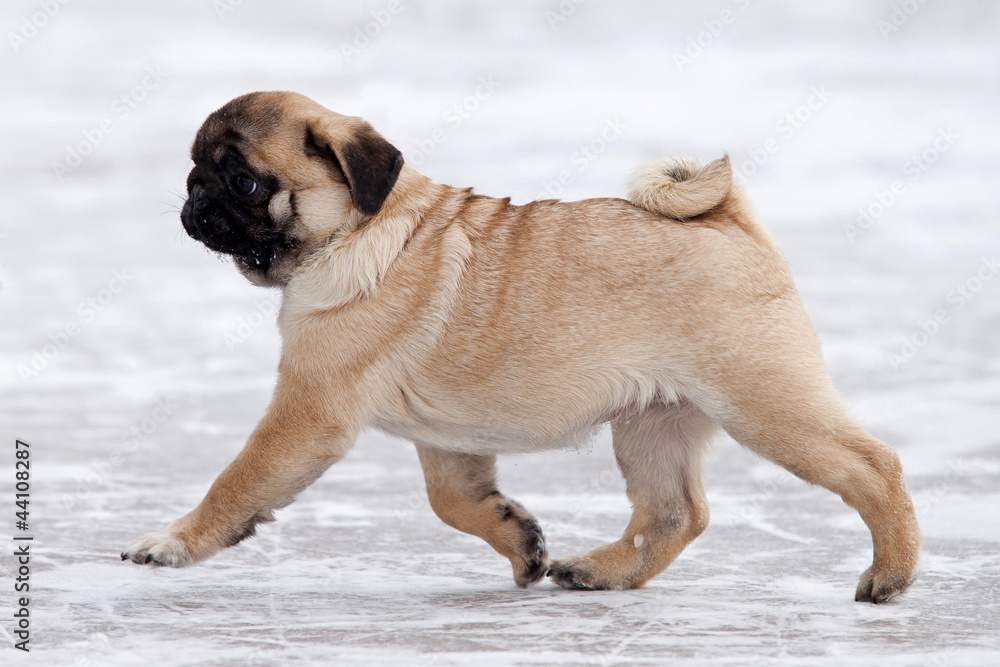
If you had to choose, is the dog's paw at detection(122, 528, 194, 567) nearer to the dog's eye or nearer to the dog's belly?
the dog's belly

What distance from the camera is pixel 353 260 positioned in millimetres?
4562

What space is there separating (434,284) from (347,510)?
2577mm

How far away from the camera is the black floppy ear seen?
14.6 ft

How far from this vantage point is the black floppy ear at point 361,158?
445cm

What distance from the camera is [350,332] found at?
4496 millimetres

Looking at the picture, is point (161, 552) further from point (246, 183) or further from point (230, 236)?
point (246, 183)

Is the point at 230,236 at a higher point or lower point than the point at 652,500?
higher

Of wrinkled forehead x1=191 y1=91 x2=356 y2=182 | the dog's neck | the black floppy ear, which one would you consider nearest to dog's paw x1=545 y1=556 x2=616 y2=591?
the dog's neck

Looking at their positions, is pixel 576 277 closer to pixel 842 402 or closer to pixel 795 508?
pixel 842 402

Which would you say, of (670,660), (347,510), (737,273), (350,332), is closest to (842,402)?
(737,273)

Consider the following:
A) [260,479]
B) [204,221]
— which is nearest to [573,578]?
[260,479]

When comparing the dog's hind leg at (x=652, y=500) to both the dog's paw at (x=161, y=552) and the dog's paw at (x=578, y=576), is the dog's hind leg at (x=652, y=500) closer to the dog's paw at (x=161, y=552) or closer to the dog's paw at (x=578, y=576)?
the dog's paw at (x=578, y=576)

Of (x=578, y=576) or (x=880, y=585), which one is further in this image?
(x=578, y=576)

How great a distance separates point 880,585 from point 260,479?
8.18 feet
